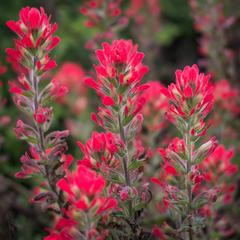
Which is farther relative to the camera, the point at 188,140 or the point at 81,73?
the point at 81,73

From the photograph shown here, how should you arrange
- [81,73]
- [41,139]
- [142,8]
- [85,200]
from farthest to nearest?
[142,8]
[81,73]
[41,139]
[85,200]

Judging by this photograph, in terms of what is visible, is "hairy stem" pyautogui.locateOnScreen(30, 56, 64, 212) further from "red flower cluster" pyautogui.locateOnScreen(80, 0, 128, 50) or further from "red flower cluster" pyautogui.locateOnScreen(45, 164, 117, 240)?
"red flower cluster" pyautogui.locateOnScreen(80, 0, 128, 50)

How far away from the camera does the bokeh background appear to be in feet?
8.14

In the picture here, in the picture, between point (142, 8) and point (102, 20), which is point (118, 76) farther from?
point (142, 8)

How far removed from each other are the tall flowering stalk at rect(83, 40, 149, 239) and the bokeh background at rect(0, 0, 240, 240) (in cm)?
40

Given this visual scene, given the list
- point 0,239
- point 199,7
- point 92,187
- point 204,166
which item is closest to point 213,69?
point 199,7

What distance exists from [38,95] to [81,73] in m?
1.89

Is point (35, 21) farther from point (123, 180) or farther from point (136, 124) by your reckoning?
point (123, 180)

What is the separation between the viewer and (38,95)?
1.47 metres

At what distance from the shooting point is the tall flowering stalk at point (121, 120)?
1291 millimetres

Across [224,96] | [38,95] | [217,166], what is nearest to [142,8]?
[224,96]

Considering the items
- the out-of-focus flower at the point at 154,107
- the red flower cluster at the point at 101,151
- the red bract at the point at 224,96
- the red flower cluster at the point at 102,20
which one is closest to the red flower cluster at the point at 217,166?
the out-of-focus flower at the point at 154,107

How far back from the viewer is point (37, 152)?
1436mm

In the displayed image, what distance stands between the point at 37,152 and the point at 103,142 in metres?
0.24
